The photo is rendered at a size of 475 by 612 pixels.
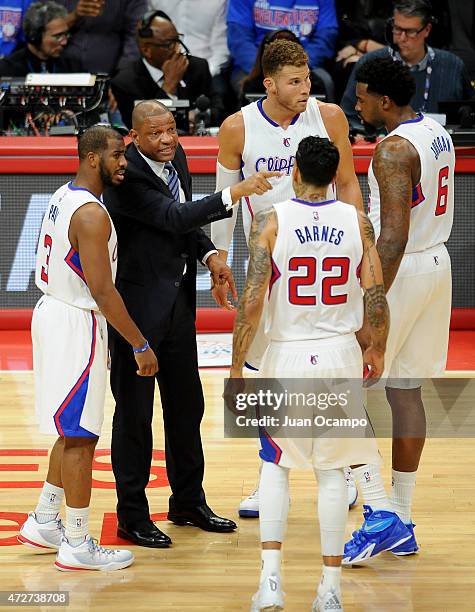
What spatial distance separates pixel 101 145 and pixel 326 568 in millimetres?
1774

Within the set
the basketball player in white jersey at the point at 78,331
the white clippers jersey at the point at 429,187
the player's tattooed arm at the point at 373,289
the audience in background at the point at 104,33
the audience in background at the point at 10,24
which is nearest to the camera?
the player's tattooed arm at the point at 373,289

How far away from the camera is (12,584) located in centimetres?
452

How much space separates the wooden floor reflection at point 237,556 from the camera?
4434 mm

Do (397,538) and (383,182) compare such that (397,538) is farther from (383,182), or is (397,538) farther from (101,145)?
(101,145)

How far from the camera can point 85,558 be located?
184 inches

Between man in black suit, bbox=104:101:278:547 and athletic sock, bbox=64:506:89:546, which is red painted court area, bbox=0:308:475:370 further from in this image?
athletic sock, bbox=64:506:89:546

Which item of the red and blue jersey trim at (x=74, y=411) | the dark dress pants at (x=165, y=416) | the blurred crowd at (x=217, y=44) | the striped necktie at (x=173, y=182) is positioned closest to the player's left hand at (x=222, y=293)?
the dark dress pants at (x=165, y=416)

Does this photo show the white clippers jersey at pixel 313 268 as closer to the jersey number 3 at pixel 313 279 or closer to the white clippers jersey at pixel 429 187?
the jersey number 3 at pixel 313 279

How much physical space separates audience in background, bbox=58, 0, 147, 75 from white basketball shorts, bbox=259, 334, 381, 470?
620 centimetres

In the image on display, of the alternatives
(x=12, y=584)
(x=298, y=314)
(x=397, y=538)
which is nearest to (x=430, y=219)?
(x=298, y=314)

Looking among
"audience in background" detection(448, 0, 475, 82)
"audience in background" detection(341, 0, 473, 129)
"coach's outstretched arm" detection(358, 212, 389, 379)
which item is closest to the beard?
"coach's outstretched arm" detection(358, 212, 389, 379)

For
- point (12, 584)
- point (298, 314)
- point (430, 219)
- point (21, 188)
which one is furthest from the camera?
point (21, 188)

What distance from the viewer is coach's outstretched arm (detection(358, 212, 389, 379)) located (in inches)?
164

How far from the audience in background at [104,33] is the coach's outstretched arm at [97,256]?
5646 millimetres
